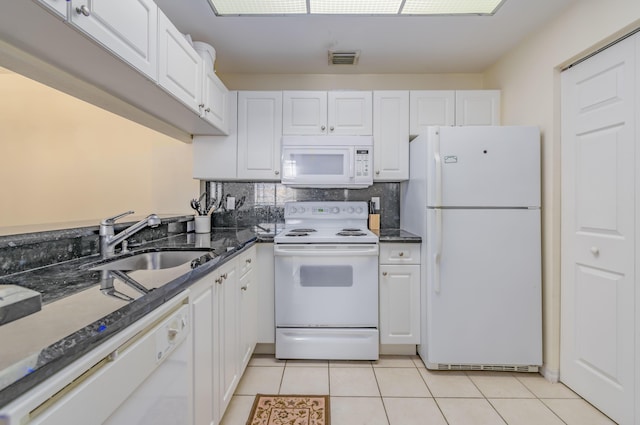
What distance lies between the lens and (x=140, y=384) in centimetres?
79

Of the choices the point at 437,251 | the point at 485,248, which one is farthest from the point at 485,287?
the point at 437,251

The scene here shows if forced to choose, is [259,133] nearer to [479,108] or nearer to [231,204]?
[231,204]

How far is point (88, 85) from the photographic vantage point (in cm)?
148

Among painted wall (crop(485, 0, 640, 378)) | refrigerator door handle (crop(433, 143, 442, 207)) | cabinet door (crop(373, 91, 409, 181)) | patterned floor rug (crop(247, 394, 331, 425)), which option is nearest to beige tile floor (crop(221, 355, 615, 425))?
patterned floor rug (crop(247, 394, 331, 425))

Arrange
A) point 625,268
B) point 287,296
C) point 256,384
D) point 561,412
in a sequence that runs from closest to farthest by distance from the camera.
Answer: point 625,268 < point 561,412 < point 256,384 < point 287,296

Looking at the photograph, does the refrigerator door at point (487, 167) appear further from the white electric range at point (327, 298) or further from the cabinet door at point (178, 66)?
the cabinet door at point (178, 66)

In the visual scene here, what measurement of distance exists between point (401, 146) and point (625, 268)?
158cm

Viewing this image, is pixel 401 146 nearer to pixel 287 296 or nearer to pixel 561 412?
pixel 287 296

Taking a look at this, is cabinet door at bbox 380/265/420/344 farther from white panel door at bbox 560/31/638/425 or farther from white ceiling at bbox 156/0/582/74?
white ceiling at bbox 156/0/582/74

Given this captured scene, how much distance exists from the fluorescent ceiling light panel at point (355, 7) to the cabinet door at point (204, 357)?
1.73 m

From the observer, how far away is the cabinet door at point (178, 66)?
1.52 metres

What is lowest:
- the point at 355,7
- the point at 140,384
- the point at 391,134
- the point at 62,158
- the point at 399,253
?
the point at 140,384

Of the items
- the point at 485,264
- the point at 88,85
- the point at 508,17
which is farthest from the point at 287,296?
the point at 508,17

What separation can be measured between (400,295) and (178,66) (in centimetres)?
204
